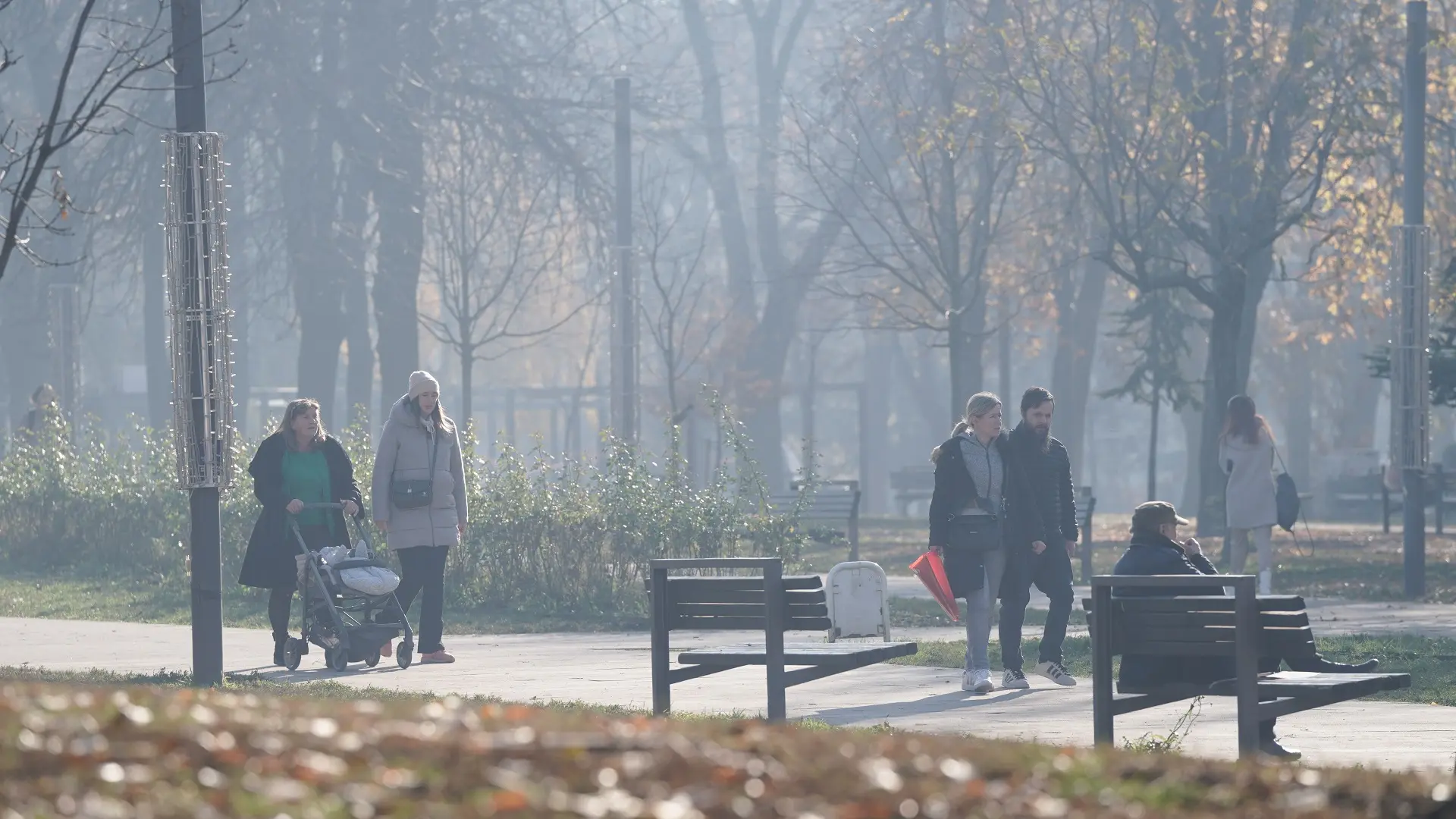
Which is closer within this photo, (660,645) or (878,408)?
(660,645)

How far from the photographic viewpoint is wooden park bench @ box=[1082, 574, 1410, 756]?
8.10m

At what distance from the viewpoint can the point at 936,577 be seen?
1119 cm

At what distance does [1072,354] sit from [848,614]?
2560cm

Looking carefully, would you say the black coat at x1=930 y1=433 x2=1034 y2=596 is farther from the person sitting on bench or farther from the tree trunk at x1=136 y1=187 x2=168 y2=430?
the tree trunk at x1=136 y1=187 x2=168 y2=430

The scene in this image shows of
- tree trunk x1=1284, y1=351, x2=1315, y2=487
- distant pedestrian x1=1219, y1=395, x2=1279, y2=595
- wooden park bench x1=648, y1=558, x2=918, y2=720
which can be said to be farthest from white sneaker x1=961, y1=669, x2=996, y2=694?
tree trunk x1=1284, y1=351, x2=1315, y2=487

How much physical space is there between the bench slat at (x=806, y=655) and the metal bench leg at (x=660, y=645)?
0.60 ft

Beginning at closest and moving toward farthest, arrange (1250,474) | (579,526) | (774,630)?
(774,630)
(579,526)
(1250,474)

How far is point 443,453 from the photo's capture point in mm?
13156

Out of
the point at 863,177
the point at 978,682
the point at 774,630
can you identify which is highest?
the point at 863,177

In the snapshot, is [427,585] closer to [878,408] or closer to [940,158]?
[940,158]

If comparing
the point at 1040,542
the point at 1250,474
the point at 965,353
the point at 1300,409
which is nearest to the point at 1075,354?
the point at 965,353

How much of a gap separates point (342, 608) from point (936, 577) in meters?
3.68

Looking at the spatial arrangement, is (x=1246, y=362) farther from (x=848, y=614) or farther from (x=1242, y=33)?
(x=848, y=614)

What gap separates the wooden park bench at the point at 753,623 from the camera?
9.58 m
